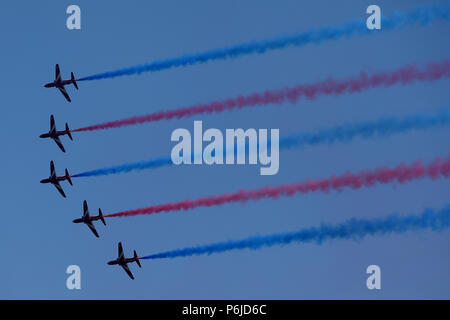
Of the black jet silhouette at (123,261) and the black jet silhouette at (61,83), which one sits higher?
the black jet silhouette at (61,83)

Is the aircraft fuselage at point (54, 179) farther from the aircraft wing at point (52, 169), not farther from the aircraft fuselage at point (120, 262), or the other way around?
the aircraft fuselage at point (120, 262)

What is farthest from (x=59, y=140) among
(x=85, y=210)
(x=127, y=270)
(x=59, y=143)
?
(x=127, y=270)

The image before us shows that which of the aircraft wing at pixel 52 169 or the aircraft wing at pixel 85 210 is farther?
the aircraft wing at pixel 52 169

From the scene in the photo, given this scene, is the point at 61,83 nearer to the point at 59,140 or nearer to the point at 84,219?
the point at 59,140

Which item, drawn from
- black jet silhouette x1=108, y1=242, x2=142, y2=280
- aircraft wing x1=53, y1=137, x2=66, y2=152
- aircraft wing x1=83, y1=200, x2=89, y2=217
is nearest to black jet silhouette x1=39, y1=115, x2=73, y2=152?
aircraft wing x1=53, y1=137, x2=66, y2=152

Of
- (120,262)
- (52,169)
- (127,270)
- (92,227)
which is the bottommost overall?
(127,270)

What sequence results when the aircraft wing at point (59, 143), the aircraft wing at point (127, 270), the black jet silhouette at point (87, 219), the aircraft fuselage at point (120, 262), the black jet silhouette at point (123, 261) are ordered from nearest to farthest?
the black jet silhouette at point (123, 261) < the aircraft fuselage at point (120, 262) < the aircraft wing at point (127, 270) < the black jet silhouette at point (87, 219) < the aircraft wing at point (59, 143)

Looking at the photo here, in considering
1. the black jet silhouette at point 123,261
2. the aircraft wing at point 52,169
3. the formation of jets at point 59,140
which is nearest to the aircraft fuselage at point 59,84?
the formation of jets at point 59,140

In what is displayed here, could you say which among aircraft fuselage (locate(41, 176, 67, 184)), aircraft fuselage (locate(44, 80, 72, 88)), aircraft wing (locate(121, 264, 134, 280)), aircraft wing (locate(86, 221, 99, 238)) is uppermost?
aircraft fuselage (locate(44, 80, 72, 88))

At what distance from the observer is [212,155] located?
6053cm

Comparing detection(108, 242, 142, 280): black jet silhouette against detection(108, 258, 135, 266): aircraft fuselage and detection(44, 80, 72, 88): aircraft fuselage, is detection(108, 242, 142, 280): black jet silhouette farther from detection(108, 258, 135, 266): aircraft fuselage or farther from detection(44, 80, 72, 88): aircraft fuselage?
detection(44, 80, 72, 88): aircraft fuselage
